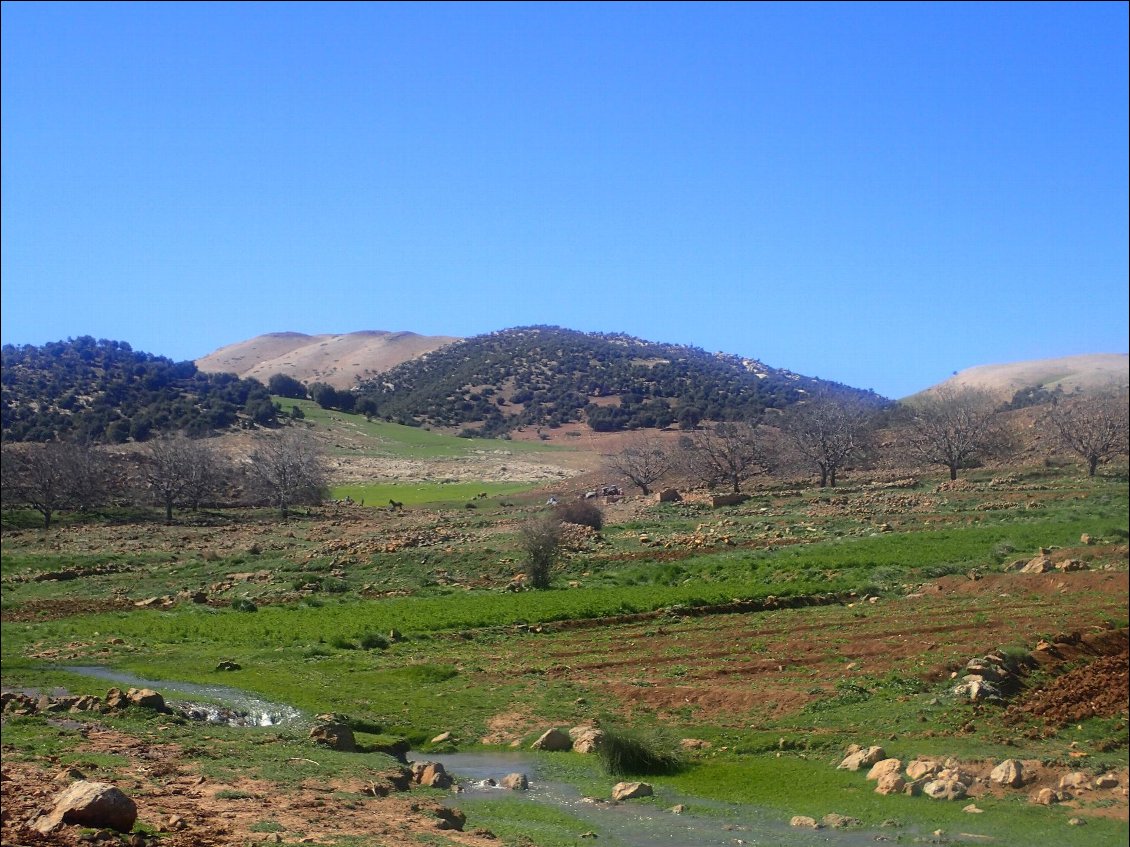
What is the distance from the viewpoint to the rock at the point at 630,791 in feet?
56.2

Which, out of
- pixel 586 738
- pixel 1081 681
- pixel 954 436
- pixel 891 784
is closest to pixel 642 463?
pixel 954 436

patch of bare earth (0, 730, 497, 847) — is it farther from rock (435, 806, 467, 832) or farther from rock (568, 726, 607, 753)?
rock (568, 726, 607, 753)

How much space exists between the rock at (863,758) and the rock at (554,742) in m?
5.63

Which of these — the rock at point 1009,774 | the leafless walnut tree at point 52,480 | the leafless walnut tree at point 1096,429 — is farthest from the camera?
the leafless walnut tree at point 52,480

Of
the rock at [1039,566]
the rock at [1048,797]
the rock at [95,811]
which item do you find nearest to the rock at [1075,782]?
the rock at [1048,797]

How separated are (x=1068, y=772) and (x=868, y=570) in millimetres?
23791

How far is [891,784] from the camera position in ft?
52.5

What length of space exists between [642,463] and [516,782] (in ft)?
173

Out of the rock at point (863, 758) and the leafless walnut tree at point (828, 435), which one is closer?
the rock at point (863, 758)

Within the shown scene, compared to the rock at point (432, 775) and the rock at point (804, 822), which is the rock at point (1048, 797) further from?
the rock at point (432, 775)

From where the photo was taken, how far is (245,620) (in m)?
37.6

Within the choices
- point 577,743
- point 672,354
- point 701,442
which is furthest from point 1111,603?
point 672,354

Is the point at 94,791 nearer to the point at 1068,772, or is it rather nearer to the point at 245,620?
the point at 1068,772

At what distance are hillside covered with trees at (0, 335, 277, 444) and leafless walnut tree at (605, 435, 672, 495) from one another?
45.7 metres
